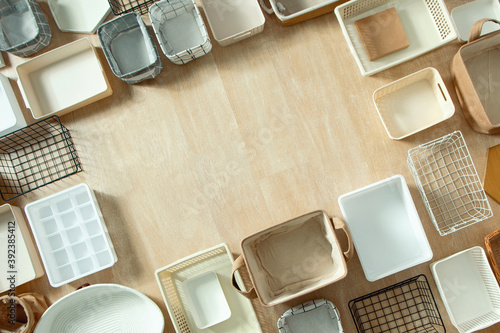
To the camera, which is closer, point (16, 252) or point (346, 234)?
point (346, 234)

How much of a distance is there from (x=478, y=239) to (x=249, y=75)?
51.9 inches

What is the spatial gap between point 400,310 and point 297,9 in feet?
4.94

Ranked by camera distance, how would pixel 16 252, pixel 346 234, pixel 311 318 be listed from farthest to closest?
pixel 16 252 → pixel 311 318 → pixel 346 234

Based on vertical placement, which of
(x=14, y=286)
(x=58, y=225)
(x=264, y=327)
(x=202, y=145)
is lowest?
(x=264, y=327)

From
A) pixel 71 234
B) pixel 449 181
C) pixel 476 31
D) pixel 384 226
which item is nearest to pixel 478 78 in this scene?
pixel 476 31

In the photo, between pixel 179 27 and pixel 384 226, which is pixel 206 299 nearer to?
pixel 384 226

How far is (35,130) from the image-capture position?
1.88 meters

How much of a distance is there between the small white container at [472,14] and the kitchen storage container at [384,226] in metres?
0.80

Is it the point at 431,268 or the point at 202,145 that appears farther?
the point at 202,145

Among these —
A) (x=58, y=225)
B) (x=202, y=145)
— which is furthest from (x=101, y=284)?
(x=202, y=145)

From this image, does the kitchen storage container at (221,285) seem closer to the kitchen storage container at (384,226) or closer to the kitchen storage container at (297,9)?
the kitchen storage container at (384,226)

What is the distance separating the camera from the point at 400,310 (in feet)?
5.85

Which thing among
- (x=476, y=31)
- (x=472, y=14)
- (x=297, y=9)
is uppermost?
(x=297, y=9)

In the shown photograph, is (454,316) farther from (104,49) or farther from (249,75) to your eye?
(104,49)
